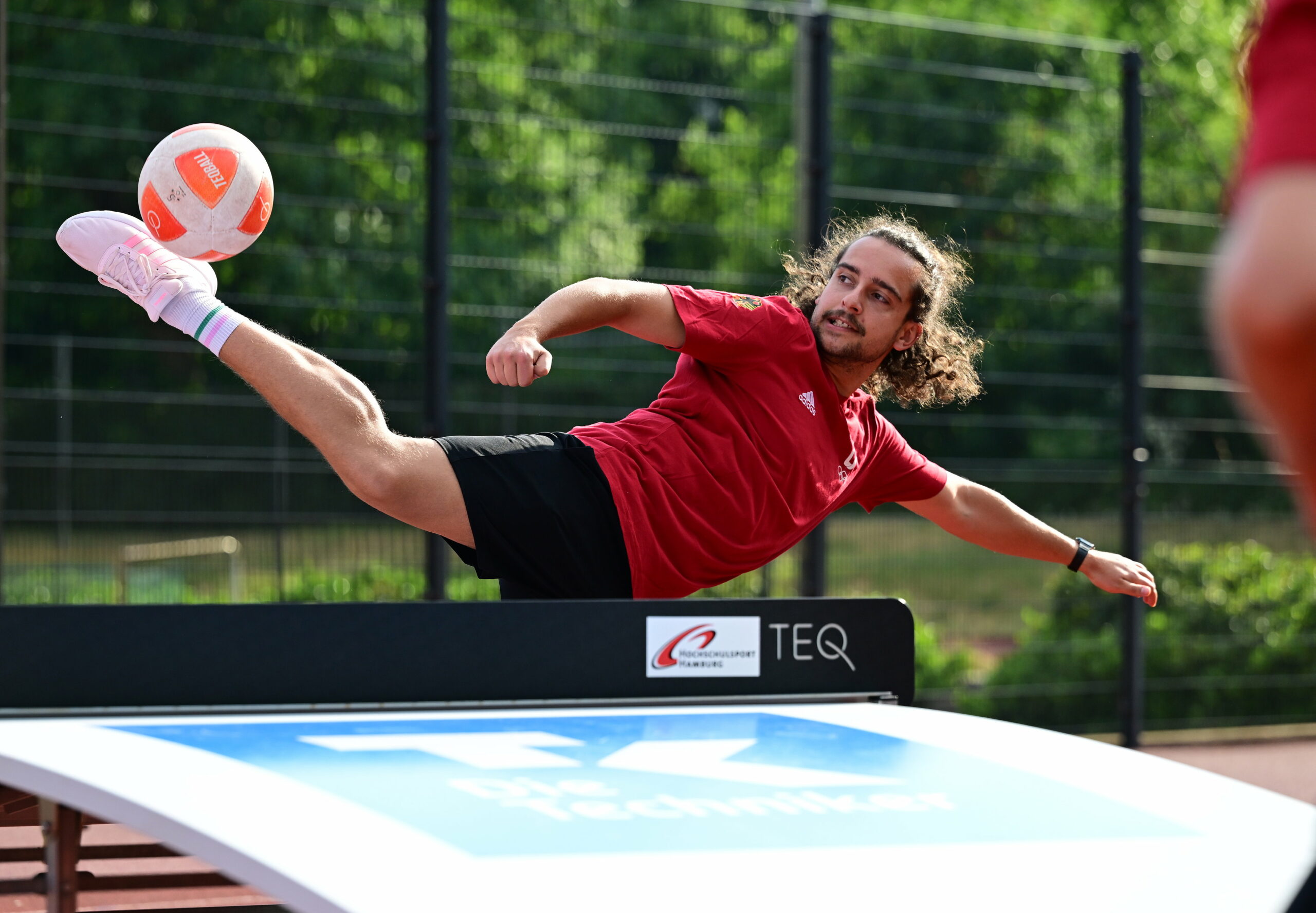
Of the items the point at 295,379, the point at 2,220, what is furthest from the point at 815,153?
the point at 295,379

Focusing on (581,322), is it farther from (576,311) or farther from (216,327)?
(216,327)

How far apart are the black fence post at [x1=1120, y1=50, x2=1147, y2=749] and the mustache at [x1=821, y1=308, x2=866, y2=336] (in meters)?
4.07

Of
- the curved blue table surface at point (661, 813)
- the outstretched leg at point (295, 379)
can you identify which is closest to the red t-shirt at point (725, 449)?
the outstretched leg at point (295, 379)

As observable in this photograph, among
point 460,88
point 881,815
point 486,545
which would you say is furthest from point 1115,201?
point 881,815

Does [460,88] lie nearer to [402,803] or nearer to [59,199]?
[59,199]

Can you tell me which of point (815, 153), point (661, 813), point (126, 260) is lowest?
point (661, 813)

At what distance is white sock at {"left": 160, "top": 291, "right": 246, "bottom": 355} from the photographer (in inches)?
135

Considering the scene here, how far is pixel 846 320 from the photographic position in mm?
3945

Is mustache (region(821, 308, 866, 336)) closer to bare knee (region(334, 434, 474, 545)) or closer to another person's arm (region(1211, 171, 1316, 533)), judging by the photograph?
bare knee (region(334, 434, 474, 545))

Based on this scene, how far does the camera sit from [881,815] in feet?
8.16

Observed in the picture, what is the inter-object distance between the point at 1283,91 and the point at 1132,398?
695 cm

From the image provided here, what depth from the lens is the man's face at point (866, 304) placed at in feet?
12.9

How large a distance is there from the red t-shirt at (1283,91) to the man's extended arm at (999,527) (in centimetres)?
332

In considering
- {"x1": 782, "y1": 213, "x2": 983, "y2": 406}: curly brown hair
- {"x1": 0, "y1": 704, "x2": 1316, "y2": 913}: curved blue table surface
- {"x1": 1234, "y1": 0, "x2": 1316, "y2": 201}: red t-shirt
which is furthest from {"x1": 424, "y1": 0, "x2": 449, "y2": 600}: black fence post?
{"x1": 1234, "y1": 0, "x2": 1316, "y2": 201}: red t-shirt
